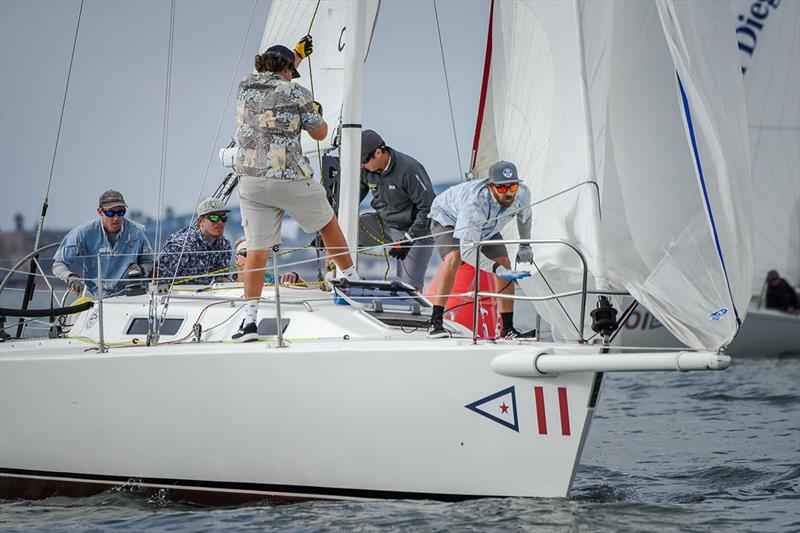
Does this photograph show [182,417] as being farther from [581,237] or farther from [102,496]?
[581,237]

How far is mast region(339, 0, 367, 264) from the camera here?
22.7ft

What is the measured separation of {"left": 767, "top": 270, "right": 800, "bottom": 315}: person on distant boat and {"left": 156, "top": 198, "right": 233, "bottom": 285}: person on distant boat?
12402 mm

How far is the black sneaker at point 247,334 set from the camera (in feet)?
20.9

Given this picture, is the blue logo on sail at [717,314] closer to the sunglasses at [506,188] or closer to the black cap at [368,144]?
the sunglasses at [506,188]

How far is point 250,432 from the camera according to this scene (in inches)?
241

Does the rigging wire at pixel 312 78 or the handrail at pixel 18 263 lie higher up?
the rigging wire at pixel 312 78

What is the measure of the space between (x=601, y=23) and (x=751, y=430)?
4808 millimetres

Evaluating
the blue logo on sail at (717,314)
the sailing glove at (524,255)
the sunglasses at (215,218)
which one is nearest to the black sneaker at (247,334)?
the sunglasses at (215,218)

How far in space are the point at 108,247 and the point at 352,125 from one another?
5.94 feet

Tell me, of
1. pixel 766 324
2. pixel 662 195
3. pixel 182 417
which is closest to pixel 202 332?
pixel 182 417

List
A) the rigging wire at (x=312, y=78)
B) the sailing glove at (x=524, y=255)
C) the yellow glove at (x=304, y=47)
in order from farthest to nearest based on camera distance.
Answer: the rigging wire at (x=312, y=78), the yellow glove at (x=304, y=47), the sailing glove at (x=524, y=255)

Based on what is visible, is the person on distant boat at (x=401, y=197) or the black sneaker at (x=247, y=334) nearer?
the black sneaker at (x=247, y=334)

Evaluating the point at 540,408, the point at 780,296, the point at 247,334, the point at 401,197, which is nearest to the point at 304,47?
the point at 401,197

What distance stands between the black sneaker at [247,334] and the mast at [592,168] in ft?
6.14
